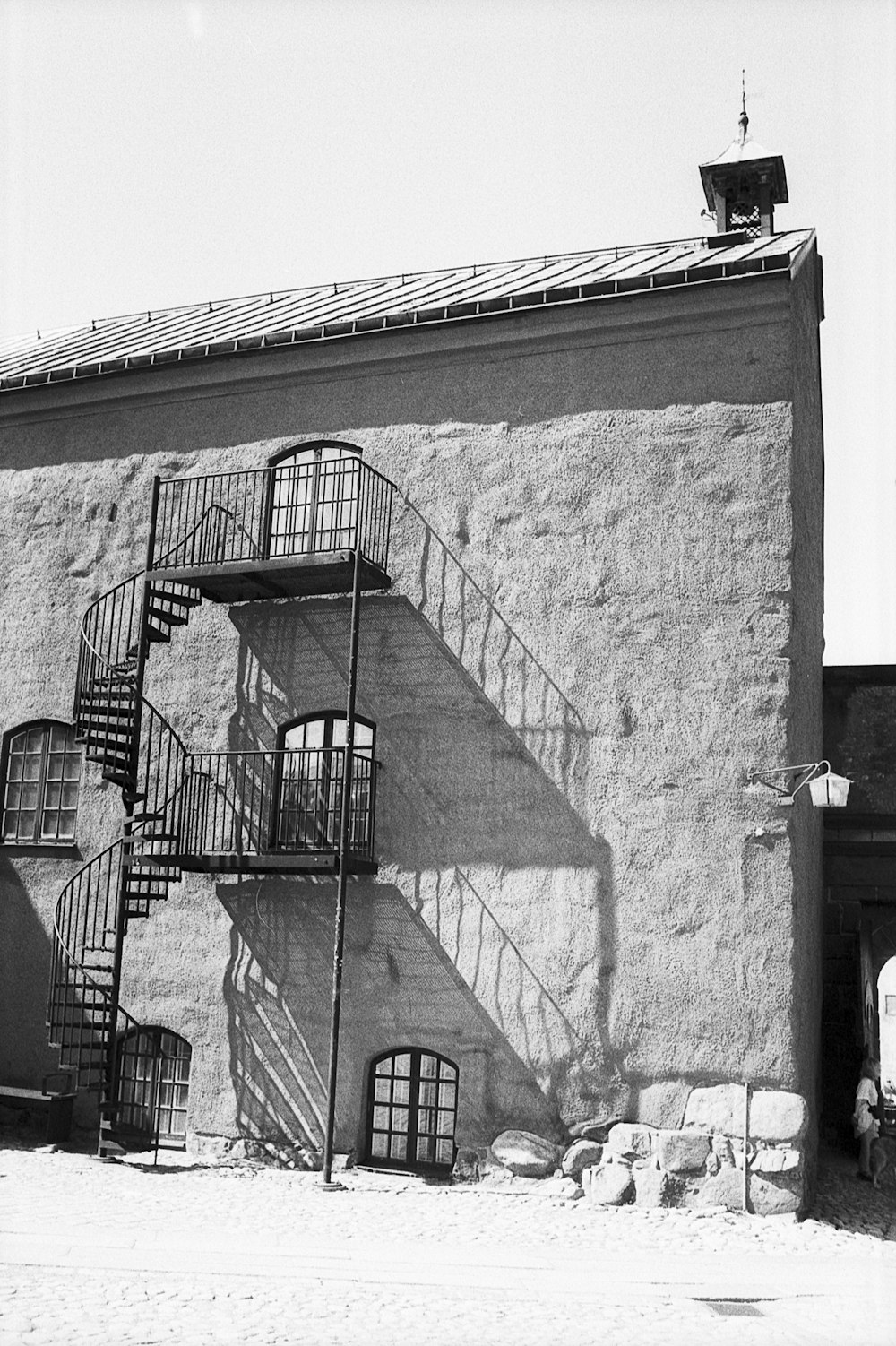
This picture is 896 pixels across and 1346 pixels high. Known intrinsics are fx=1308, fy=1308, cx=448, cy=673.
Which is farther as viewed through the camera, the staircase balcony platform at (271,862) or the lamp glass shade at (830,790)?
the staircase balcony platform at (271,862)

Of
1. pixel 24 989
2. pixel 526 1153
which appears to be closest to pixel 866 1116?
pixel 526 1153

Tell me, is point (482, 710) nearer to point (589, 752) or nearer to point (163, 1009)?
point (589, 752)

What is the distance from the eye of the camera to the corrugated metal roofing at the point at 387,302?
1344 centimetres

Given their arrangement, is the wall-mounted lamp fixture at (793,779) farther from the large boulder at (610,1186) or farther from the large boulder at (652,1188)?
the large boulder at (610,1186)

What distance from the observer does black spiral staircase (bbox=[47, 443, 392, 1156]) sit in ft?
43.6

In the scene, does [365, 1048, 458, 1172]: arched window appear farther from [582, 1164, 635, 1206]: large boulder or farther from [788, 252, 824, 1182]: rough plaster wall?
[788, 252, 824, 1182]: rough plaster wall

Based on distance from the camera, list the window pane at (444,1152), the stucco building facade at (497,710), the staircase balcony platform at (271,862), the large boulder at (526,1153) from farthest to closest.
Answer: the staircase balcony platform at (271,862) < the window pane at (444,1152) < the stucco building facade at (497,710) < the large boulder at (526,1153)

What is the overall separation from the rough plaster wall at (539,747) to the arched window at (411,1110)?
225 mm

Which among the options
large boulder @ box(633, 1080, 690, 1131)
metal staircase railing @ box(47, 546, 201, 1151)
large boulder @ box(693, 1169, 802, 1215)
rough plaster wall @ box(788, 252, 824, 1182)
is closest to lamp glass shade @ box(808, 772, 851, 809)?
rough plaster wall @ box(788, 252, 824, 1182)

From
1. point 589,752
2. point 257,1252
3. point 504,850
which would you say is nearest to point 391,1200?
point 257,1252

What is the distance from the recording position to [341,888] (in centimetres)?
1224

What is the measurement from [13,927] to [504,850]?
5.97 m

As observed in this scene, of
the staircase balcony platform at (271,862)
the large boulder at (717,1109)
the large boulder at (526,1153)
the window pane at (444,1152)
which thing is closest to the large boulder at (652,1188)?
the large boulder at (717,1109)

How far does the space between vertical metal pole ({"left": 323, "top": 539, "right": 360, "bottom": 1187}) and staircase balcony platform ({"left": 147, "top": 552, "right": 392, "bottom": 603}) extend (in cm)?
38
